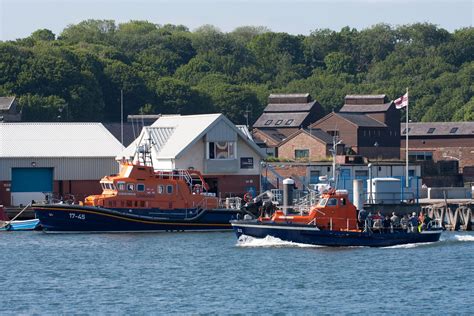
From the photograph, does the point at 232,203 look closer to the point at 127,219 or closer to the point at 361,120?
the point at 127,219

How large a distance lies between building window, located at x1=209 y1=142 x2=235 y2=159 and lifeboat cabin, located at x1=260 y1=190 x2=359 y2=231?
61.1 feet

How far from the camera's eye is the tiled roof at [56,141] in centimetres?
7688

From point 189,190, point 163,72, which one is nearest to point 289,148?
point 189,190

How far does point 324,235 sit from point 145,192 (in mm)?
12514

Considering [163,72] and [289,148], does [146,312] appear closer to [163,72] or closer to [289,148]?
[289,148]

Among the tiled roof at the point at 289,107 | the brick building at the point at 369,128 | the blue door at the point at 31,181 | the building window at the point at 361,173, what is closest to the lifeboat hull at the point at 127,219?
the blue door at the point at 31,181

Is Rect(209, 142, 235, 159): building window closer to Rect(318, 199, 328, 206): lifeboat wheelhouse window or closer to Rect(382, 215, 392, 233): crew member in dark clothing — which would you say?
Rect(318, 199, 328, 206): lifeboat wheelhouse window

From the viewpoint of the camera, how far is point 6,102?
361 ft

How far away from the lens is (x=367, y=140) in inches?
4451

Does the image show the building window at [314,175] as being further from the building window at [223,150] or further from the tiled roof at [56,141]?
the tiled roof at [56,141]

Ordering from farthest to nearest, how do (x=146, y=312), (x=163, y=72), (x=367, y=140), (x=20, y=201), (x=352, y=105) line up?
(x=163, y=72), (x=352, y=105), (x=367, y=140), (x=20, y=201), (x=146, y=312)

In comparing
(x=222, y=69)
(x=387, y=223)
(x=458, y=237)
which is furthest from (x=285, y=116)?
(x=387, y=223)

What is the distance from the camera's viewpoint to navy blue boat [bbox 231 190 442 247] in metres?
57.1

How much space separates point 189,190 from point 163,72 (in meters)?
91.9
